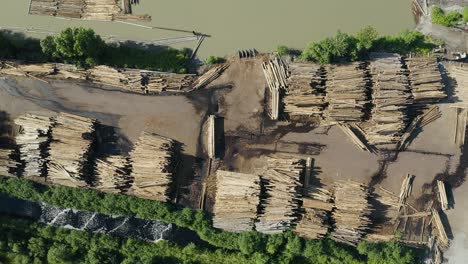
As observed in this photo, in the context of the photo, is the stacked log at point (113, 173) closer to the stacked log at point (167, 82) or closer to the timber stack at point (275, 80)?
the stacked log at point (167, 82)

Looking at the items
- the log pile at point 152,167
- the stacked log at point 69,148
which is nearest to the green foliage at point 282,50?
the log pile at point 152,167

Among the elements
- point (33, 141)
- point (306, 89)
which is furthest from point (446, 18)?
point (33, 141)

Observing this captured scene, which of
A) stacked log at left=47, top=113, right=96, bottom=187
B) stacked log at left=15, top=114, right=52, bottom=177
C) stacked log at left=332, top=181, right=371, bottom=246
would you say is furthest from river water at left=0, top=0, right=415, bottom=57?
stacked log at left=332, top=181, right=371, bottom=246

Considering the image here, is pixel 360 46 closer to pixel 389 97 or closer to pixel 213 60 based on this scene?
pixel 389 97

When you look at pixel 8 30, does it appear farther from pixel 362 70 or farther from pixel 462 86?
pixel 462 86

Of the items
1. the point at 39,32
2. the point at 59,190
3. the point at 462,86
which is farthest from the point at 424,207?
the point at 39,32

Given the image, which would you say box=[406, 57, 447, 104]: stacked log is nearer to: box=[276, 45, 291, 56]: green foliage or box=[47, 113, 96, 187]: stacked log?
box=[276, 45, 291, 56]: green foliage
